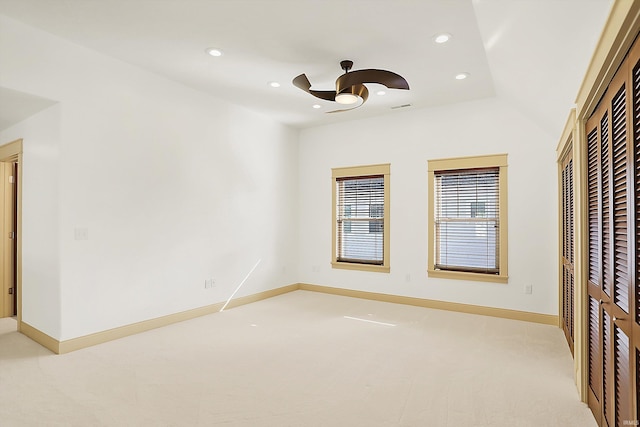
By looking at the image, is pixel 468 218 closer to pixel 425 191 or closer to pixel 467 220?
pixel 467 220

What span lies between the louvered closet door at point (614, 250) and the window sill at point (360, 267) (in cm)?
337

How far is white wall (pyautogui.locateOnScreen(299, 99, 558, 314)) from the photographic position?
4594mm

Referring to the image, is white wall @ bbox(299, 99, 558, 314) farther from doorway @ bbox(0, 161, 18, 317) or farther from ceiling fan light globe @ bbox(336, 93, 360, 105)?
doorway @ bbox(0, 161, 18, 317)

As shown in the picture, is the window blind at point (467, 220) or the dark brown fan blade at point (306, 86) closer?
the dark brown fan blade at point (306, 86)

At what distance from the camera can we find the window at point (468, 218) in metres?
4.86

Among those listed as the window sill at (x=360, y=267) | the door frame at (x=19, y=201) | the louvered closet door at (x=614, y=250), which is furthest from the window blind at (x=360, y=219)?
the door frame at (x=19, y=201)

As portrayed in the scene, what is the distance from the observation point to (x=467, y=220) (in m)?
5.12

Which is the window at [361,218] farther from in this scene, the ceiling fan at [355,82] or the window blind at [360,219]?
the ceiling fan at [355,82]

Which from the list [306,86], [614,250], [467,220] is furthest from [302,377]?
[467,220]

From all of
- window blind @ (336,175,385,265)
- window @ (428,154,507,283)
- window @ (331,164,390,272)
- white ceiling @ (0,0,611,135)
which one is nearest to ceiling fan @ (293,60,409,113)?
white ceiling @ (0,0,611,135)

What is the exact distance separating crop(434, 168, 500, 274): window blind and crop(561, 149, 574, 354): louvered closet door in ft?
3.10

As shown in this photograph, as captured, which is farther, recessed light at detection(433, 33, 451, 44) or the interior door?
the interior door

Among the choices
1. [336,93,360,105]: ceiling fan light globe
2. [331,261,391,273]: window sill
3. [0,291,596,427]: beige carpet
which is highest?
[336,93,360,105]: ceiling fan light globe

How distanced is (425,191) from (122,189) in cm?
412
